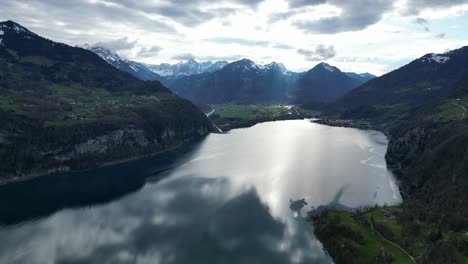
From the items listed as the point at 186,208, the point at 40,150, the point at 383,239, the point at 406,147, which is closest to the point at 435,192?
the point at 383,239

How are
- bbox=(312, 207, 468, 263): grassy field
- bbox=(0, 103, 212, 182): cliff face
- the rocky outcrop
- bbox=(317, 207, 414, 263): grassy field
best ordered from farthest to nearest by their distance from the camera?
1. bbox=(0, 103, 212, 182): cliff face
2. the rocky outcrop
3. bbox=(317, 207, 414, 263): grassy field
4. bbox=(312, 207, 468, 263): grassy field

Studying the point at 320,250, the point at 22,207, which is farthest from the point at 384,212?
the point at 22,207

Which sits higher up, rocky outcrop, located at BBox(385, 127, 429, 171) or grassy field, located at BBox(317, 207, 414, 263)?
rocky outcrop, located at BBox(385, 127, 429, 171)

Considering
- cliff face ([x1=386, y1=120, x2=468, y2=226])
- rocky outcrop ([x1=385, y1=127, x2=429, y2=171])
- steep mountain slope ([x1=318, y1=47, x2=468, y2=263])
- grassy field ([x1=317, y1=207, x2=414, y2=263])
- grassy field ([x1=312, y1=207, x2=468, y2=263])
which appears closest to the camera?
grassy field ([x1=312, y1=207, x2=468, y2=263])

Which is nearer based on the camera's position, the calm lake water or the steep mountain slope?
the steep mountain slope

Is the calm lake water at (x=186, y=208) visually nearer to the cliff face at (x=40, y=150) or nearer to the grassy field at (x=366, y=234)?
the grassy field at (x=366, y=234)

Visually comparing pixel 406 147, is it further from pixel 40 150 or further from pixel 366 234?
pixel 40 150

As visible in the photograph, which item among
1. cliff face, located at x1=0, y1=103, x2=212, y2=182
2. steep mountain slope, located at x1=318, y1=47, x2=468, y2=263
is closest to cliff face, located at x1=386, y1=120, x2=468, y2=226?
steep mountain slope, located at x1=318, y1=47, x2=468, y2=263

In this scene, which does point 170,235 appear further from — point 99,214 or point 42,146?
point 42,146

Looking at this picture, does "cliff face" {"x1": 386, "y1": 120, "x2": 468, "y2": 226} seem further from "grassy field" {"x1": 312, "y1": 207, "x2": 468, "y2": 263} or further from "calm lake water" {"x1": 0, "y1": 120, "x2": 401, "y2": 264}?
"calm lake water" {"x1": 0, "y1": 120, "x2": 401, "y2": 264}
